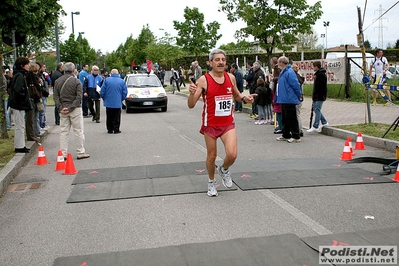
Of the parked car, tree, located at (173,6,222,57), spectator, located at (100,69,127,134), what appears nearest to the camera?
spectator, located at (100,69,127,134)

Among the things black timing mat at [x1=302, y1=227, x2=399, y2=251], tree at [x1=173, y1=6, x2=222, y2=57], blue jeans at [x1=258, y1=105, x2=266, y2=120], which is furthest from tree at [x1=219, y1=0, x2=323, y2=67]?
tree at [x1=173, y1=6, x2=222, y2=57]

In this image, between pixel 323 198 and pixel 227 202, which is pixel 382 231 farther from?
pixel 227 202

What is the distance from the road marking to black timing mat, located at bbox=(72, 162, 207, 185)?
1.76 m

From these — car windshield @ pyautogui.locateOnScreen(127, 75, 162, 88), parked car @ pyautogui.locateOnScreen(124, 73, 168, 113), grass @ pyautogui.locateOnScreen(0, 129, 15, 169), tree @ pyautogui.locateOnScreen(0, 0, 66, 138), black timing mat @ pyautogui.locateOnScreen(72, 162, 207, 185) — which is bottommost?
black timing mat @ pyautogui.locateOnScreen(72, 162, 207, 185)

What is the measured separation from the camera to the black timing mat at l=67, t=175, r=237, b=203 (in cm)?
688

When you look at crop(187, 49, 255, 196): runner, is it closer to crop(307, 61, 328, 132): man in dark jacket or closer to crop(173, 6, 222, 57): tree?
crop(307, 61, 328, 132): man in dark jacket

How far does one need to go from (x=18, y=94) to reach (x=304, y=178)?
627 centimetres

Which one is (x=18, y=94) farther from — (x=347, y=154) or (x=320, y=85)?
(x=320, y=85)

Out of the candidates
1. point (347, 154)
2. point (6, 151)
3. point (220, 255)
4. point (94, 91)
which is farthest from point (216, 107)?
point (94, 91)

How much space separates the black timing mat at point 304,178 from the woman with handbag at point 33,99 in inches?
249

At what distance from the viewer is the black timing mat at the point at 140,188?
6.88m

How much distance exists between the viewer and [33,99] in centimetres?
1236

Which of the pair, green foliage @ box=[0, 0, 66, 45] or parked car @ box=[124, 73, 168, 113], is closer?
green foliage @ box=[0, 0, 66, 45]

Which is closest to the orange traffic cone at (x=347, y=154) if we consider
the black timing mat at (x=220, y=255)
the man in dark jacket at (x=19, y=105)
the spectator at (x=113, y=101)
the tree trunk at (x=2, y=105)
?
the black timing mat at (x=220, y=255)
